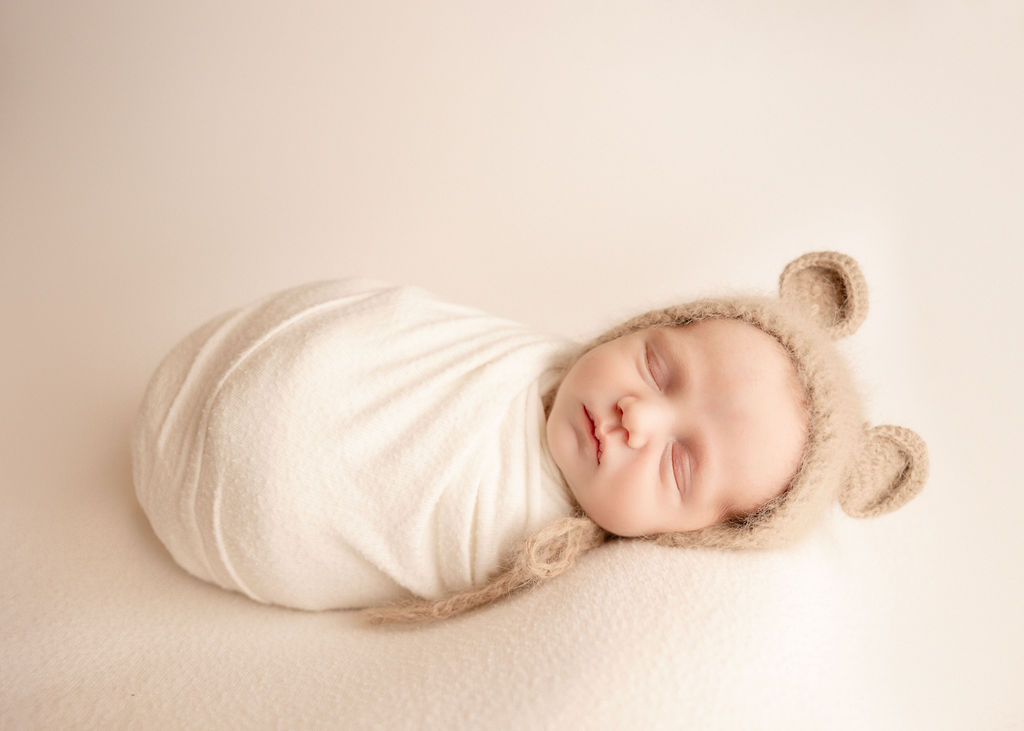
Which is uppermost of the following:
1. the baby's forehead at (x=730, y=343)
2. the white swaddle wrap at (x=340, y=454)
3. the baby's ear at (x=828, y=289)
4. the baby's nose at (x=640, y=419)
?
the baby's ear at (x=828, y=289)

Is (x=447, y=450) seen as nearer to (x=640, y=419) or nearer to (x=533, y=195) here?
(x=640, y=419)

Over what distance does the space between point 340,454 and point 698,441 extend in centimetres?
59

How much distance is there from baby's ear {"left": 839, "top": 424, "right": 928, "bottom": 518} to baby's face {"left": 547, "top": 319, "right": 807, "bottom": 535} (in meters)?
0.23

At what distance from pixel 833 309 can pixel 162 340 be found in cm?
156

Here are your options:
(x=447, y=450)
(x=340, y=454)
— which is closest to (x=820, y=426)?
(x=447, y=450)

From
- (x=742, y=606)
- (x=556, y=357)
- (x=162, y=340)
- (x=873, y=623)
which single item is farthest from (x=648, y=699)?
(x=162, y=340)

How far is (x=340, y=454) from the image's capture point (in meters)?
1.27

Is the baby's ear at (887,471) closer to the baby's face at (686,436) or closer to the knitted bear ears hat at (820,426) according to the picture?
the knitted bear ears hat at (820,426)

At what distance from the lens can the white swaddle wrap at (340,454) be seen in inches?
49.7

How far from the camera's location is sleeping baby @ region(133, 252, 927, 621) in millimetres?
1271

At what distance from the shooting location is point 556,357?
1533mm

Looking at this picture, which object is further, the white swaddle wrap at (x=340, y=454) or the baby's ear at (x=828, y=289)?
the baby's ear at (x=828, y=289)

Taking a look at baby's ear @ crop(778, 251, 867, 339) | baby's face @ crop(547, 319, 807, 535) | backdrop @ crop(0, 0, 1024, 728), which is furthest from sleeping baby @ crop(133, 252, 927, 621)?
backdrop @ crop(0, 0, 1024, 728)

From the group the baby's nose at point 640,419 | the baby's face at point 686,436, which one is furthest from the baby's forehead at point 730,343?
the baby's nose at point 640,419
